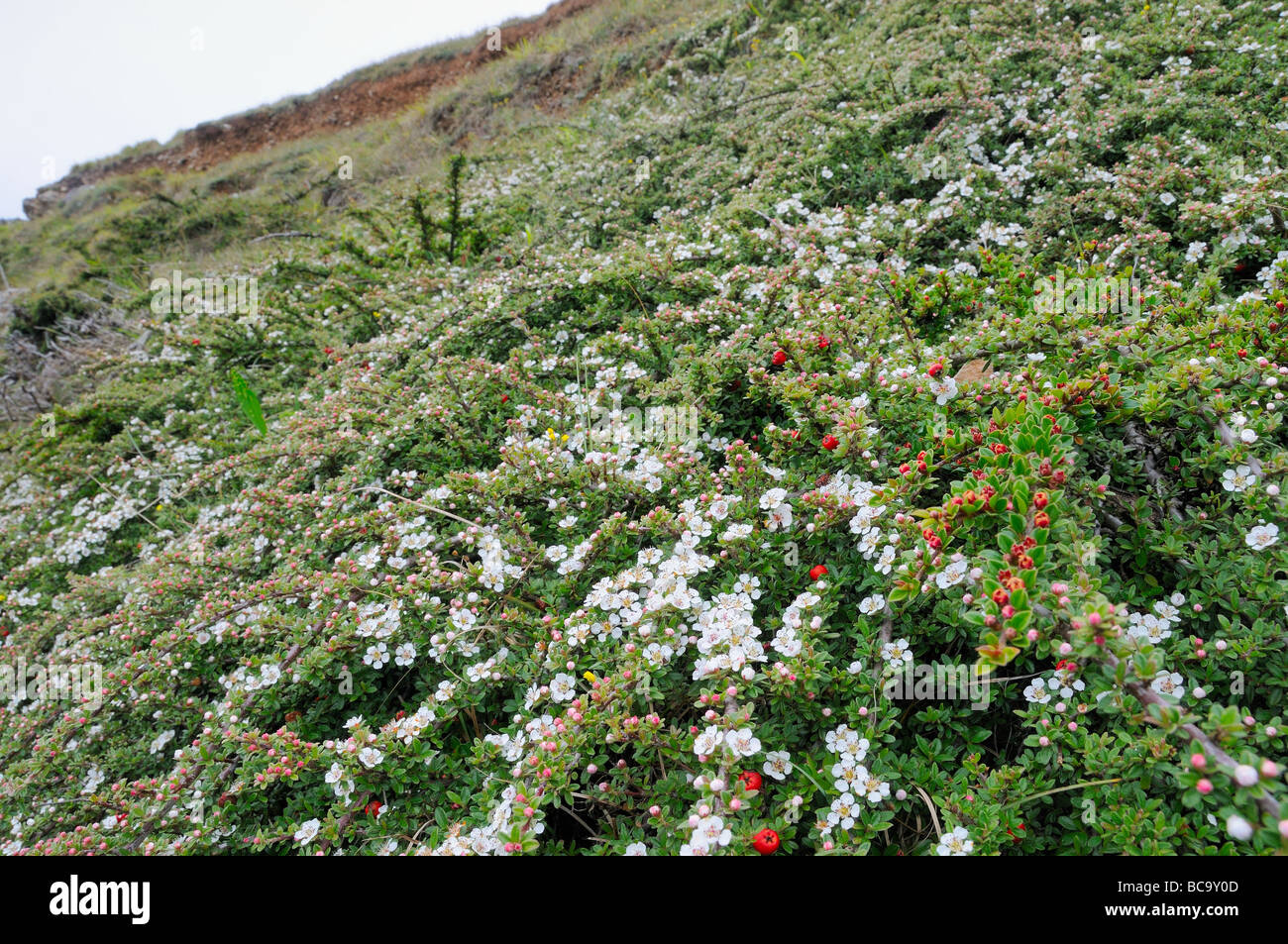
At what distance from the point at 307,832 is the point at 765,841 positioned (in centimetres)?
129

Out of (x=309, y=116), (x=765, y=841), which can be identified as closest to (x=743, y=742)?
(x=765, y=841)

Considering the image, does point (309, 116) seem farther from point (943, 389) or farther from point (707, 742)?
point (707, 742)

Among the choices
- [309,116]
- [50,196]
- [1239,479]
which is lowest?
[1239,479]

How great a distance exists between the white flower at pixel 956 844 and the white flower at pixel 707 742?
19.7 inches

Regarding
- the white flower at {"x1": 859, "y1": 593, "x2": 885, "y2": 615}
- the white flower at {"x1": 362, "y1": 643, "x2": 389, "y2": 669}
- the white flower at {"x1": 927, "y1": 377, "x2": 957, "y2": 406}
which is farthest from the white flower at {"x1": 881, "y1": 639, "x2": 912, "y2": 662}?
the white flower at {"x1": 362, "y1": 643, "x2": 389, "y2": 669}

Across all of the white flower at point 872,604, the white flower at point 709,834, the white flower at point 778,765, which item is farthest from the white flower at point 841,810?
the white flower at point 872,604

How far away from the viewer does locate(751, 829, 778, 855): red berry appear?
1381 mm

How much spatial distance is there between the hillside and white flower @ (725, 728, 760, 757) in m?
0.02

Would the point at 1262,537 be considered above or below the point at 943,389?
below

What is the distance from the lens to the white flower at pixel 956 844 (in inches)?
53.1

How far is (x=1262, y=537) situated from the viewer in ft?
5.15

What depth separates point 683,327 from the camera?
10.1 ft

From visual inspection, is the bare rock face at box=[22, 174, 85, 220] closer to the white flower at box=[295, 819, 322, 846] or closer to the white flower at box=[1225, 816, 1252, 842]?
the white flower at box=[295, 819, 322, 846]

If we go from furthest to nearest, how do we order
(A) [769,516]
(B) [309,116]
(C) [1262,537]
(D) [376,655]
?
1. (B) [309,116]
2. (D) [376,655]
3. (A) [769,516]
4. (C) [1262,537]
